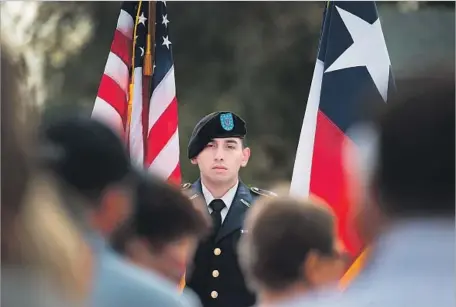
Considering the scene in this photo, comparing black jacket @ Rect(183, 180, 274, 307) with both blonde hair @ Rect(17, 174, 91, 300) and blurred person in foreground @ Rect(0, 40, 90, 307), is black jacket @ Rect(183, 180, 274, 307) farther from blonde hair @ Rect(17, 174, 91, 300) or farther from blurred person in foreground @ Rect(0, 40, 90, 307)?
blonde hair @ Rect(17, 174, 91, 300)

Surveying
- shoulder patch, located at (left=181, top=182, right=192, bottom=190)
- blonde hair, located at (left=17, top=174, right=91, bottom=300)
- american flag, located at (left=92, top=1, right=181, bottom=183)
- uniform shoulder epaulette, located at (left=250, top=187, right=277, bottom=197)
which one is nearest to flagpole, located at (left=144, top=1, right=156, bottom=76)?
american flag, located at (left=92, top=1, right=181, bottom=183)

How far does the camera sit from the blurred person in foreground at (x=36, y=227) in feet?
3.33

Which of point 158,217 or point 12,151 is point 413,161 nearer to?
point 158,217

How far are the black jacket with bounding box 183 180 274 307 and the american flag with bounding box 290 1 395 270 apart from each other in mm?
152

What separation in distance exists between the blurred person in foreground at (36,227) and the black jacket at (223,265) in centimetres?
48

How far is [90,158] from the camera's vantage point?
96cm

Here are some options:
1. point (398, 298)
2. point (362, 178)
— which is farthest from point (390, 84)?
point (398, 298)

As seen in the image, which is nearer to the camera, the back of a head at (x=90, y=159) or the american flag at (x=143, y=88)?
the back of a head at (x=90, y=159)

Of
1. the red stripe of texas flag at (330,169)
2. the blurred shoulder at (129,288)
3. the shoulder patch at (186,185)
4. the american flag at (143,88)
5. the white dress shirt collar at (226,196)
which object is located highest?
the american flag at (143,88)

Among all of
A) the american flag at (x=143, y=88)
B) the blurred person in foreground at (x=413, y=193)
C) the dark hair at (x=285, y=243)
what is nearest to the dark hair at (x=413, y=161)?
the blurred person in foreground at (x=413, y=193)

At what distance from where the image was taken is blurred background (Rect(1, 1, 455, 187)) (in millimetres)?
1861

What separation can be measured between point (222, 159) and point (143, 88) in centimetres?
33

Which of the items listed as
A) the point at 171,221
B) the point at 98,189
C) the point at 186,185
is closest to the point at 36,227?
the point at 98,189

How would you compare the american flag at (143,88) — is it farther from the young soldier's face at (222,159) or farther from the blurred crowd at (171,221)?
the blurred crowd at (171,221)
